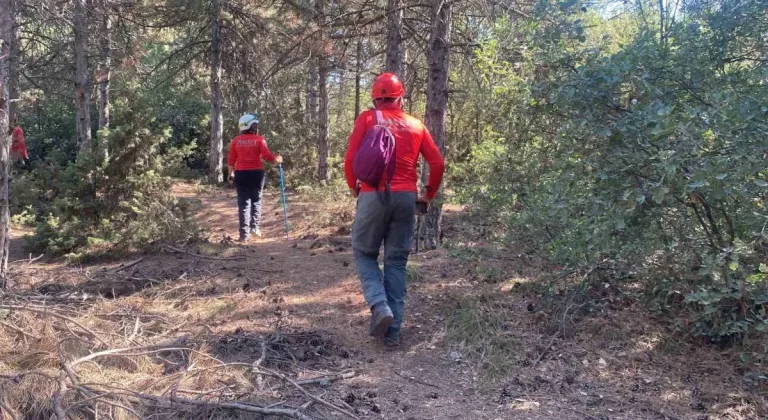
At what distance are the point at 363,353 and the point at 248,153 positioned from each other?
524 cm

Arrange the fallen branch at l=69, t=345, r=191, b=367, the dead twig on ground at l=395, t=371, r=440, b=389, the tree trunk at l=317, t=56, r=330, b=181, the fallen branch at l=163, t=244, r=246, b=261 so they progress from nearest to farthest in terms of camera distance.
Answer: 1. the fallen branch at l=69, t=345, r=191, b=367
2. the dead twig on ground at l=395, t=371, r=440, b=389
3. the fallen branch at l=163, t=244, r=246, b=261
4. the tree trunk at l=317, t=56, r=330, b=181

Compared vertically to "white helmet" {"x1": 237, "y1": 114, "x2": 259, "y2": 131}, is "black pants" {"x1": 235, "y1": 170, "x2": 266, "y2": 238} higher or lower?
lower

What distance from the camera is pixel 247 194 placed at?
9.39 meters

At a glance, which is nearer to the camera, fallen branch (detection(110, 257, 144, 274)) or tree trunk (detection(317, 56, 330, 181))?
fallen branch (detection(110, 257, 144, 274))

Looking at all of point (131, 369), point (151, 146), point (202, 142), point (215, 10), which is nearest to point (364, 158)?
point (131, 369)

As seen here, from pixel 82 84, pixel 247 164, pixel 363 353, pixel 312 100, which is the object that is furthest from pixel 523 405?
pixel 312 100

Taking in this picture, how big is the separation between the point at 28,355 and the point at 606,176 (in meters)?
4.10

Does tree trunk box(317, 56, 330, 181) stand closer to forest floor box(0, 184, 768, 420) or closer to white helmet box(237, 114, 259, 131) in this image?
white helmet box(237, 114, 259, 131)

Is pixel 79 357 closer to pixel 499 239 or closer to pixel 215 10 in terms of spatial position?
pixel 499 239

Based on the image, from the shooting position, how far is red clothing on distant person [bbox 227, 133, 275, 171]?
912cm

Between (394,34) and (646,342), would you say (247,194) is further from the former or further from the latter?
(646,342)

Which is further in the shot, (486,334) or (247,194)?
(247,194)

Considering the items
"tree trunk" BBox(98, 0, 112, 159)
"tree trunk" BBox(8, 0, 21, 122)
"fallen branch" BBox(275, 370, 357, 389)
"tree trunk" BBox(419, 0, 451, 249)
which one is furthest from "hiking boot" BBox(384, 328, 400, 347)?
"tree trunk" BBox(98, 0, 112, 159)

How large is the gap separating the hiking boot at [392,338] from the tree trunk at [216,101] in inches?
431
